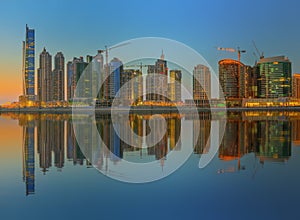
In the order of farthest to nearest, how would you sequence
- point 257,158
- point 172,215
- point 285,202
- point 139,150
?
point 139,150, point 257,158, point 285,202, point 172,215

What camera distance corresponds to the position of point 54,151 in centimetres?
1873

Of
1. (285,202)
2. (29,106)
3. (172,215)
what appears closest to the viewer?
(172,215)

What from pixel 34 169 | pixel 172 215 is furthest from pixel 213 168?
pixel 34 169

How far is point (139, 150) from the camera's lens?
19.6 meters

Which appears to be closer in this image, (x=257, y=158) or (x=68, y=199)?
(x=68, y=199)

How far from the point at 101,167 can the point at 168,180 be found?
3570 millimetres

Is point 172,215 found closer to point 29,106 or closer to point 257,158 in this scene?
point 257,158

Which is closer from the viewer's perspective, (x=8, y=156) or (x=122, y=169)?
(x=122, y=169)

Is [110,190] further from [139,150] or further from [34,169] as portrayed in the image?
[139,150]

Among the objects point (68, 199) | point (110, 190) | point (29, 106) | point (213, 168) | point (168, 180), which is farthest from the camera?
point (29, 106)

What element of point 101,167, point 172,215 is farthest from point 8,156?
point 172,215

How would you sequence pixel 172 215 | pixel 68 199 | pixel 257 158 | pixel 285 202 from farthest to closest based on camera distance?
pixel 257 158, pixel 68 199, pixel 285 202, pixel 172 215

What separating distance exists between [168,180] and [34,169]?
593 cm

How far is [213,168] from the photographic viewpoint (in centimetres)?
1368
